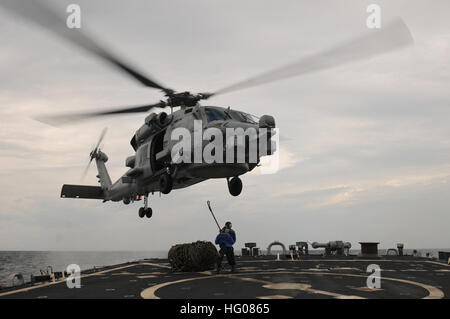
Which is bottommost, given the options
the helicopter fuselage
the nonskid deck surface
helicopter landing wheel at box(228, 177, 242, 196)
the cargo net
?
the nonskid deck surface

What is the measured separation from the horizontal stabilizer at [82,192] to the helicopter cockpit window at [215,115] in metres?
13.3

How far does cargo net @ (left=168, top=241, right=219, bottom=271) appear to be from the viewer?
60.8 ft

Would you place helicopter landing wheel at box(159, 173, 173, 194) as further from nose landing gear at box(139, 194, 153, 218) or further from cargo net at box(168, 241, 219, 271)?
nose landing gear at box(139, 194, 153, 218)

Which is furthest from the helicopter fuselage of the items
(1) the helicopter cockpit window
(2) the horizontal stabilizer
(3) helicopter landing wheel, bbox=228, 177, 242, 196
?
(2) the horizontal stabilizer

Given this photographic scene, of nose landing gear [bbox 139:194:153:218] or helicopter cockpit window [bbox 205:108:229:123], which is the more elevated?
helicopter cockpit window [bbox 205:108:229:123]

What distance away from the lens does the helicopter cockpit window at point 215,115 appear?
56.7 ft

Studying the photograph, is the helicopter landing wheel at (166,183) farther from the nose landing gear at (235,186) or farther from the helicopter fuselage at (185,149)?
the nose landing gear at (235,186)

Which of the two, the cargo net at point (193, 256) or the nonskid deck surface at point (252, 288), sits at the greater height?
the cargo net at point (193, 256)

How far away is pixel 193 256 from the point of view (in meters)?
18.5

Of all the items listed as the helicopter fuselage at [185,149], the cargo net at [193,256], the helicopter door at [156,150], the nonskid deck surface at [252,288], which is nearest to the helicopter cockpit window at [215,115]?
the helicopter fuselage at [185,149]

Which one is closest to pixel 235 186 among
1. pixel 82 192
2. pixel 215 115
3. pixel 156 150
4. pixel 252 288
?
pixel 215 115

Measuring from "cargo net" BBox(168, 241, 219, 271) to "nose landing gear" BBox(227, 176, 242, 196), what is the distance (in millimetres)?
2592

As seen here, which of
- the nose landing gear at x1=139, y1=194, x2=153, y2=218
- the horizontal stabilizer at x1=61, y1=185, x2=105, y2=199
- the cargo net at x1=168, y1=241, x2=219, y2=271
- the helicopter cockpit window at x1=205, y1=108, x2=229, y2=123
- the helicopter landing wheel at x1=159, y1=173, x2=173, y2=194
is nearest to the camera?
the helicopter cockpit window at x1=205, y1=108, x2=229, y2=123
